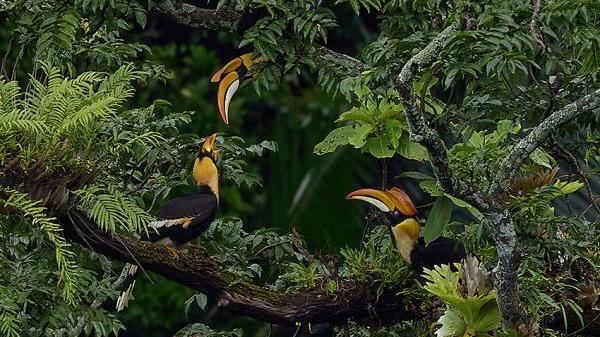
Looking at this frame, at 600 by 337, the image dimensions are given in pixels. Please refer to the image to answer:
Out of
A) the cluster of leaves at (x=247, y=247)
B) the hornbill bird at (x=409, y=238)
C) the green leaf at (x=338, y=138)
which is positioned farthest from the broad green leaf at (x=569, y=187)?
the cluster of leaves at (x=247, y=247)

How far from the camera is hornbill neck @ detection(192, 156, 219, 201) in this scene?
396 centimetres

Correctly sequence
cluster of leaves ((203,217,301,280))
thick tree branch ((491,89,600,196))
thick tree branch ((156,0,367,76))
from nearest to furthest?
thick tree branch ((491,89,600,196)) < cluster of leaves ((203,217,301,280)) < thick tree branch ((156,0,367,76))

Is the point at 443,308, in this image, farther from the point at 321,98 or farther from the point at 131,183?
the point at 321,98

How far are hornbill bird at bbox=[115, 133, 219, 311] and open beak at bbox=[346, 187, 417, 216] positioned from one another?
45 centimetres

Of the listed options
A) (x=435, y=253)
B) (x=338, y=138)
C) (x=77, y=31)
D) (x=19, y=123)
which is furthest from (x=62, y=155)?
(x=77, y=31)

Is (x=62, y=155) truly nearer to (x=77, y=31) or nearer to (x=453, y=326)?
(x=453, y=326)

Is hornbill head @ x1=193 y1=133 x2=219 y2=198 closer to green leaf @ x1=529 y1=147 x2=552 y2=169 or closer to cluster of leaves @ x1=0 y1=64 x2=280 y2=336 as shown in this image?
cluster of leaves @ x1=0 y1=64 x2=280 y2=336

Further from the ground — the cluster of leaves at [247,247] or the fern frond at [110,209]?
the fern frond at [110,209]

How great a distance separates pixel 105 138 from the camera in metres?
3.23

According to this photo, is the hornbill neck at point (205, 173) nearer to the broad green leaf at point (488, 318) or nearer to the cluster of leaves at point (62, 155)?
the cluster of leaves at point (62, 155)

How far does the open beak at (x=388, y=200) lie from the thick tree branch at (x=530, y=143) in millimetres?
714

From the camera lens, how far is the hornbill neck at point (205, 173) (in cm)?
396

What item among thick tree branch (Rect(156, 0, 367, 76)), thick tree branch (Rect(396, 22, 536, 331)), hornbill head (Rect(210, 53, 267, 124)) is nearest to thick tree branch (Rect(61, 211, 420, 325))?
thick tree branch (Rect(396, 22, 536, 331))

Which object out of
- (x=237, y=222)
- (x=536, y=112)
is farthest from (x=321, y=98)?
(x=536, y=112)
